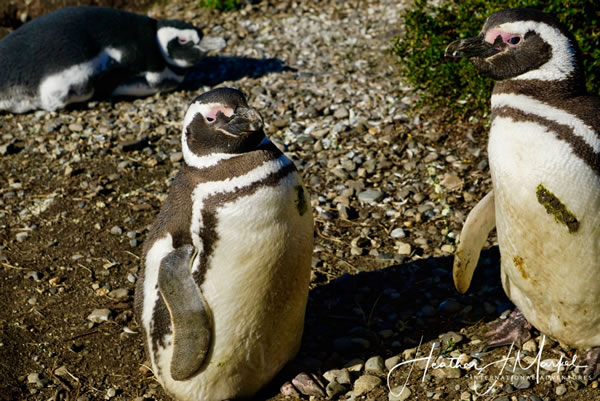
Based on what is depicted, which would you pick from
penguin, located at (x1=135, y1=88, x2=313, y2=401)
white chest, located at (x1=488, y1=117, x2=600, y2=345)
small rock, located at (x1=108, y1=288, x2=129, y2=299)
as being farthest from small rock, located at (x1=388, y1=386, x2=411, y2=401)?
small rock, located at (x1=108, y1=288, x2=129, y2=299)

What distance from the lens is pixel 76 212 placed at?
547 centimetres

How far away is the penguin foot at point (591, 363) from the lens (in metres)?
3.49

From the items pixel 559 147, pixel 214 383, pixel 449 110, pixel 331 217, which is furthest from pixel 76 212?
pixel 559 147

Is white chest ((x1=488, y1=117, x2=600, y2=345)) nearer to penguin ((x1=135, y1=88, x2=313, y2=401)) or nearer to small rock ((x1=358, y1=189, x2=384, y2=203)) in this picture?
penguin ((x1=135, y1=88, x2=313, y2=401))

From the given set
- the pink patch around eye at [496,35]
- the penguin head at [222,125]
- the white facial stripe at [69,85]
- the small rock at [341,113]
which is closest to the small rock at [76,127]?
the white facial stripe at [69,85]

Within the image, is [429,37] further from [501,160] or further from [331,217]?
[501,160]

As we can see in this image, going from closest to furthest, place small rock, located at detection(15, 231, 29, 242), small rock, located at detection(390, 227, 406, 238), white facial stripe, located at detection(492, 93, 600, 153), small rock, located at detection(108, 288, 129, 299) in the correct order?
1. white facial stripe, located at detection(492, 93, 600, 153)
2. small rock, located at detection(108, 288, 129, 299)
3. small rock, located at detection(390, 227, 406, 238)
4. small rock, located at detection(15, 231, 29, 242)

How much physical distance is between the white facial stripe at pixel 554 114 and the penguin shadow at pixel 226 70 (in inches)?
170

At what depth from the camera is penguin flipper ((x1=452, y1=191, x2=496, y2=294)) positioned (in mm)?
3785

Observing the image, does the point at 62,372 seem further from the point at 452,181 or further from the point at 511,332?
the point at 452,181

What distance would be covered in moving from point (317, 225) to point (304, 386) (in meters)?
1.60

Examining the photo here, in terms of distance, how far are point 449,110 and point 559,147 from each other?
290cm

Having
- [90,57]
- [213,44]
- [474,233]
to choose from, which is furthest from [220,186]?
[213,44]

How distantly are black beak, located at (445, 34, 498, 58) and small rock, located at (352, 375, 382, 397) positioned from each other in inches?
61.7
